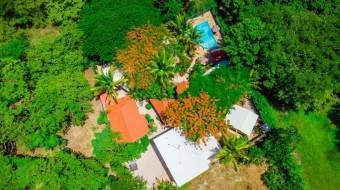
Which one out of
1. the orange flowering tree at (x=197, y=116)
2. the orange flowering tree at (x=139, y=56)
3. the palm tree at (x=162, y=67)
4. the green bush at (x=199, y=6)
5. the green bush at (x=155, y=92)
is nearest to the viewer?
the orange flowering tree at (x=197, y=116)

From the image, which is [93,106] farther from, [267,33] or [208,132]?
[267,33]

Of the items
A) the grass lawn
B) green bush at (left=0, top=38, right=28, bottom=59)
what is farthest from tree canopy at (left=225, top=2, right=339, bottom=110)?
green bush at (left=0, top=38, right=28, bottom=59)

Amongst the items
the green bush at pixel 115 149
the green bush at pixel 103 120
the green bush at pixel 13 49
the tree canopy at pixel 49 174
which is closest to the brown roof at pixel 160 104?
the green bush at pixel 115 149

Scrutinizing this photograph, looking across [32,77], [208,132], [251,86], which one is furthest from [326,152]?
[32,77]

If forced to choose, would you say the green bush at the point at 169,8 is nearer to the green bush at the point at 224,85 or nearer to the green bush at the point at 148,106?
the green bush at the point at 224,85

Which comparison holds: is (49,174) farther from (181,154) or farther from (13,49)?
(13,49)

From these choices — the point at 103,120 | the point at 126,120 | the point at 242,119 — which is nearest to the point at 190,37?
the point at 242,119

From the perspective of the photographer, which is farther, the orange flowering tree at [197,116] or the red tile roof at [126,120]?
the red tile roof at [126,120]
